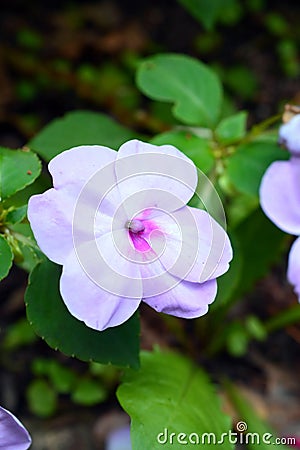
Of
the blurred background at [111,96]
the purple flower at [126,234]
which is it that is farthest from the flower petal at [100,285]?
the blurred background at [111,96]

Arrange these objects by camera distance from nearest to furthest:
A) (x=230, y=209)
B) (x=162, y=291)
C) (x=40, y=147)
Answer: (x=162, y=291) → (x=40, y=147) → (x=230, y=209)

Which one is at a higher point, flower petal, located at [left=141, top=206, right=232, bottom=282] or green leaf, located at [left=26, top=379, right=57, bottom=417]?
flower petal, located at [left=141, top=206, right=232, bottom=282]

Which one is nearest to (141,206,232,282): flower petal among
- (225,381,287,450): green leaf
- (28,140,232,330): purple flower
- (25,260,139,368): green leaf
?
(28,140,232,330): purple flower

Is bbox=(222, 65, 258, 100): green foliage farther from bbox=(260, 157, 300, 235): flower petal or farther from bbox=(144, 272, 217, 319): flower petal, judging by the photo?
bbox=(144, 272, 217, 319): flower petal

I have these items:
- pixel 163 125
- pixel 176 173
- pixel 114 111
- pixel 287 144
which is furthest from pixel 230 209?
pixel 176 173

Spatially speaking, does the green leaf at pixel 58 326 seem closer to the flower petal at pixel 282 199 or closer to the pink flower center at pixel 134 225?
the pink flower center at pixel 134 225

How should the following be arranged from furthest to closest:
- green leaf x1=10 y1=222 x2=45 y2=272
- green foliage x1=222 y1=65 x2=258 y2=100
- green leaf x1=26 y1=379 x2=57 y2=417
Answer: green foliage x1=222 y1=65 x2=258 y2=100
green leaf x1=26 y1=379 x2=57 y2=417
green leaf x1=10 y1=222 x2=45 y2=272

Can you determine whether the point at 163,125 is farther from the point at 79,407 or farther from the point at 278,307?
the point at 79,407
